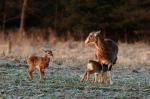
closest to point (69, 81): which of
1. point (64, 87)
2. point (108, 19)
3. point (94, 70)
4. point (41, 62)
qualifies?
point (94, 70)

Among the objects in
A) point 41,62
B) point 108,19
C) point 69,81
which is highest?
point 108,19

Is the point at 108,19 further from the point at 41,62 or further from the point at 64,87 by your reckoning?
the point at 64,87

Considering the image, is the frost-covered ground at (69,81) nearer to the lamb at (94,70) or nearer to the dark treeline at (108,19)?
the lamb at (94,70)

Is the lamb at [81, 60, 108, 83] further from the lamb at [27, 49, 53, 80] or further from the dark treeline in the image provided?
the dark treeline

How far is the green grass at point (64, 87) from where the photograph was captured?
13.4 m

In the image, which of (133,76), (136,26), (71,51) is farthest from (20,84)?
(136,26)

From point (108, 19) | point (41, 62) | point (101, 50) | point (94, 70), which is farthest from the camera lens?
point (108, 19)

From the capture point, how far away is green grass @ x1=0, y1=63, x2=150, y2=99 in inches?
526

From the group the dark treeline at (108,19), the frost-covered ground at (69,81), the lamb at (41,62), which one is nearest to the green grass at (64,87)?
the frost-covered ground at (69,81)

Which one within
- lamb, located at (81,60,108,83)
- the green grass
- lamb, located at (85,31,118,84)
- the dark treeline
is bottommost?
the green grass

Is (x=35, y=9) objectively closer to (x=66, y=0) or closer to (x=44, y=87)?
(x=66, y=0)

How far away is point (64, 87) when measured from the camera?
14.5 meters

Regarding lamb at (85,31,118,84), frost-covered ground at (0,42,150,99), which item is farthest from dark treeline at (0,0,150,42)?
lamb at (85,31,118,84)

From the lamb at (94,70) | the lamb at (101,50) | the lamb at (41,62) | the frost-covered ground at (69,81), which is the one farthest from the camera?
the lamb at (101,50)
